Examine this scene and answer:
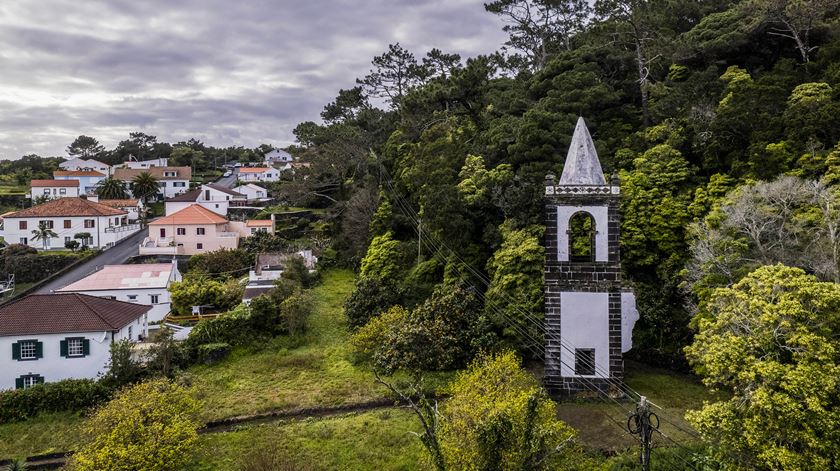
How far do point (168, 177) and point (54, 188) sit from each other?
12472 mm

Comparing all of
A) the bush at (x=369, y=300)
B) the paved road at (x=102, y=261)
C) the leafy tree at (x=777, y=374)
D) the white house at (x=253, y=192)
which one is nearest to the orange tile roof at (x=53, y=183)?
the paved road at (x=102, y=261)

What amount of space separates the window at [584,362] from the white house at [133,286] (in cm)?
2188

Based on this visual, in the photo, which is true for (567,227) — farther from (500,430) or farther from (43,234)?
(43,234)

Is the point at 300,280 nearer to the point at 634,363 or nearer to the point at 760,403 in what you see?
the point at 634,363

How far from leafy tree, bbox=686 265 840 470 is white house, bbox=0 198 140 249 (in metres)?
46.6

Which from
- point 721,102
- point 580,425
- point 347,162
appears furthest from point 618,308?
point 347,162

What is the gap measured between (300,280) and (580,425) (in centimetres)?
2025

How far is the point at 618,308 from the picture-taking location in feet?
49.9

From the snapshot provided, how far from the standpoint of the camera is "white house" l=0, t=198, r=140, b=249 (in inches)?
1598

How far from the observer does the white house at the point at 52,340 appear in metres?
18.4

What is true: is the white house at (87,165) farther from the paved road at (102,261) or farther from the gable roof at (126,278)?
the gable roof at (126,278)

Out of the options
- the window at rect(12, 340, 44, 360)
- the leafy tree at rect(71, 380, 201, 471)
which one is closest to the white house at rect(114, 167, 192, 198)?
the window at rect(12, 340, 44, 360)

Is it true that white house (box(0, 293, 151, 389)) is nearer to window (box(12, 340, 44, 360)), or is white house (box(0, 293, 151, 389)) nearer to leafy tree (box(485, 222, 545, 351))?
window (box(12, 340, 44, 360))

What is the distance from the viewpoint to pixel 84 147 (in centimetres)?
9375
